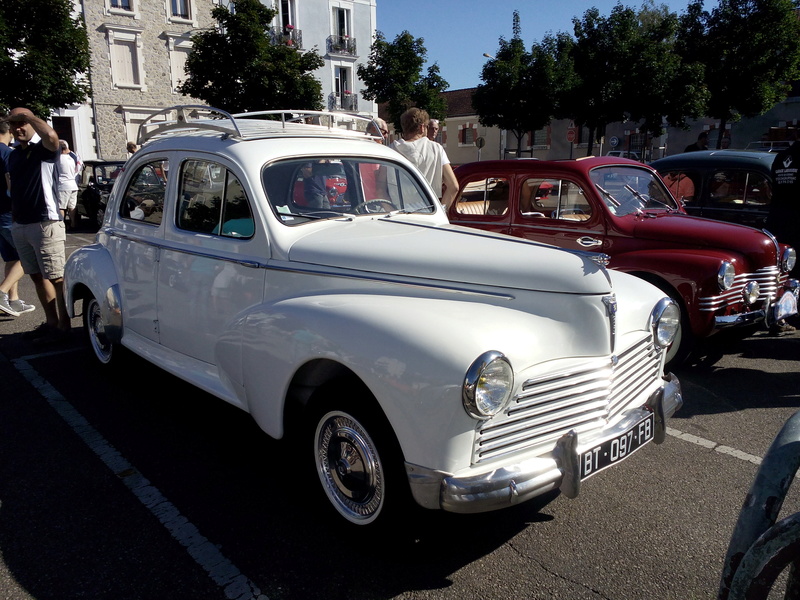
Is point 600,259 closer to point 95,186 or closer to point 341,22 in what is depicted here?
point 95,186

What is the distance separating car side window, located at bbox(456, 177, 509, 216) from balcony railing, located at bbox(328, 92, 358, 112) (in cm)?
3137

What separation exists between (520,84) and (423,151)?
24509mm

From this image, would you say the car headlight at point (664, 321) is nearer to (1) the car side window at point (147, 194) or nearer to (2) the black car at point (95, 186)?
(1) the car side window at point (147, 194)

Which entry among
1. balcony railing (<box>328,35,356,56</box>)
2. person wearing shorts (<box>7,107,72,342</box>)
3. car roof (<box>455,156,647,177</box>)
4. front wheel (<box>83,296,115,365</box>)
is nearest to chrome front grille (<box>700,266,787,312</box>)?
car roof (<box>455,156,647,177</box>)

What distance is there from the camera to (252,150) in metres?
3.49

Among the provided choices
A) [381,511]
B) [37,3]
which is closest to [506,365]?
[381,511]

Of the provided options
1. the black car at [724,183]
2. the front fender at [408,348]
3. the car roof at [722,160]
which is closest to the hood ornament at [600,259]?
the front fender at [408,348]

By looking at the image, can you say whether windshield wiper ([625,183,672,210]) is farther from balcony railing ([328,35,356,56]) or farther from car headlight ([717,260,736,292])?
balcony railing ([328,35,356,56])

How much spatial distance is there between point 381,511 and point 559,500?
109 centimetres

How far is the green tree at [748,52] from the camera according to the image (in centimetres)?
2225

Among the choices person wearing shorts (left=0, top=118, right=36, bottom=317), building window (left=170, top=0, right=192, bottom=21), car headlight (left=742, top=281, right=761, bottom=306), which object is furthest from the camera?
building window (left=170, top=0, right=192, bottom=21)

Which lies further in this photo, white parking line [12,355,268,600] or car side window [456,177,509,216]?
car side window [456,177,509,216]

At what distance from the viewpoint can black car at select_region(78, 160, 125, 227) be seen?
559 inches

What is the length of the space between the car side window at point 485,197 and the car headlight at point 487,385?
3.96 meters
